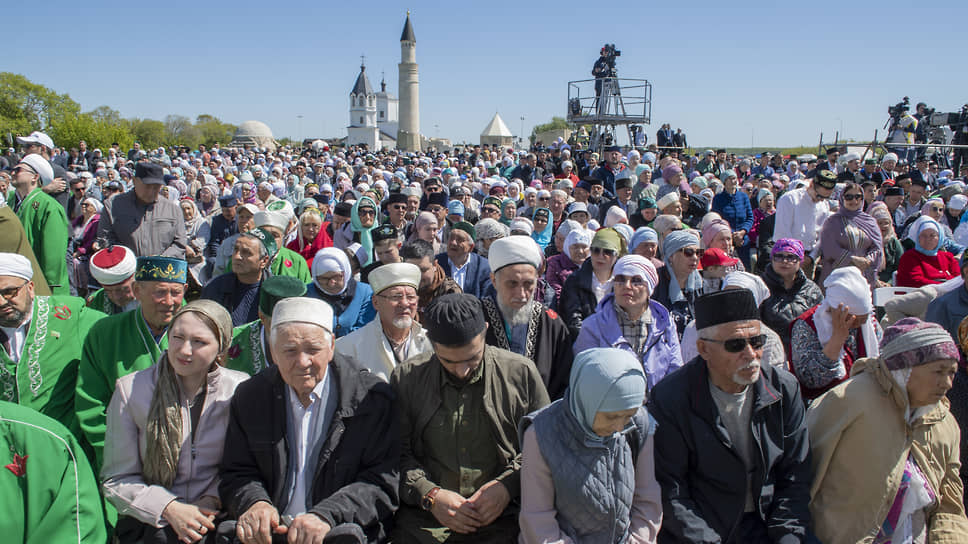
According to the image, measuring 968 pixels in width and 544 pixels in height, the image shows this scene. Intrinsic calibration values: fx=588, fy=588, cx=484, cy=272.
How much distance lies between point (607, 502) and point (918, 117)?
19.7 metres

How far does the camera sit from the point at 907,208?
9141 mm

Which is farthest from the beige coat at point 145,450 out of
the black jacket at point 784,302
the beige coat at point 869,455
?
the black jacket at point 784,302

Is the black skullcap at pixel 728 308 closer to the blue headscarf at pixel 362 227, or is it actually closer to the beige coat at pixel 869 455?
the beige coat at pixel 869 455

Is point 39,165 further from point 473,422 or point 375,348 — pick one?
point 473,422

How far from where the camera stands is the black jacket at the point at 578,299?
4.31m

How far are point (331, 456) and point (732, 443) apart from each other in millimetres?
1762

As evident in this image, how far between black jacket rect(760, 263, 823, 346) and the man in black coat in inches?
108

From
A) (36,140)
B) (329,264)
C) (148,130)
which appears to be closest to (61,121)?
(148,130)

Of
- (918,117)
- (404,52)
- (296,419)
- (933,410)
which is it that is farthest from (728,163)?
(404,52)

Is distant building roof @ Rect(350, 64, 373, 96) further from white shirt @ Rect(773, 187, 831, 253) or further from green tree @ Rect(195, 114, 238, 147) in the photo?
white shirt @ Rect(773, 187, 831, 253)

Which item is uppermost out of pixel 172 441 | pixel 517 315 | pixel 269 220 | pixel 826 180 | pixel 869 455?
pixel 826 180

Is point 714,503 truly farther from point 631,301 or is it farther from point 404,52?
point 404,52

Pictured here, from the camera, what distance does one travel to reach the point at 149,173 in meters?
5.82

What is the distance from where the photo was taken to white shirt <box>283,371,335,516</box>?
259cm
